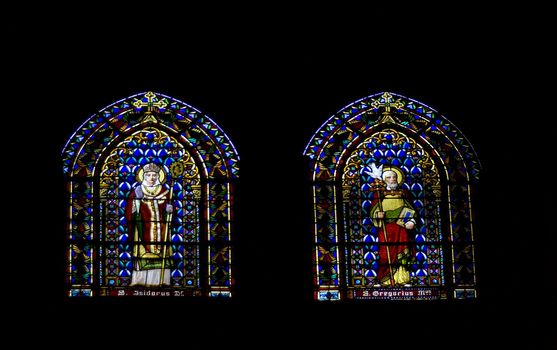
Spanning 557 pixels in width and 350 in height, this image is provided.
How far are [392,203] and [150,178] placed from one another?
251 cm

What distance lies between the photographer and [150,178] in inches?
613

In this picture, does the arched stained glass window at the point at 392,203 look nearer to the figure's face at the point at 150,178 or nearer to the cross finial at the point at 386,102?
the cross finial at the point at 386,102

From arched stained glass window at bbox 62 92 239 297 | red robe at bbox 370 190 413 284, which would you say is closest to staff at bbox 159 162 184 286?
arched stained glass window at bbox 62 92 239 297

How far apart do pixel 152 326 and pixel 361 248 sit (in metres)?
2.32

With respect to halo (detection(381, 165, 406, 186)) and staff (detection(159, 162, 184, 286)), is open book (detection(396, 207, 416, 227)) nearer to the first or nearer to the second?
halo (detection(381, 165, 406, 186))

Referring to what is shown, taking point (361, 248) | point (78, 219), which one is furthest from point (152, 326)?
point (361, 248)

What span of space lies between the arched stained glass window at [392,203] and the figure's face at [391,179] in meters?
0.01

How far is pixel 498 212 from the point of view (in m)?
15.6

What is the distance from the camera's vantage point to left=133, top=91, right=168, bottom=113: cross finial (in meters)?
15.8

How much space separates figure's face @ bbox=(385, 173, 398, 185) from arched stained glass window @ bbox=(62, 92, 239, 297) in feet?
5.18

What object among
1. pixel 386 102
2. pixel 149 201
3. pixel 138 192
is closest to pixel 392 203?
pixel 386 102

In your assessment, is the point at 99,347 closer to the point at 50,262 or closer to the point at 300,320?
the point at 50,262

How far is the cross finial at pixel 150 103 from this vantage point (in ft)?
52.0

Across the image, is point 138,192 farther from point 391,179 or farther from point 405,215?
point 405,215
